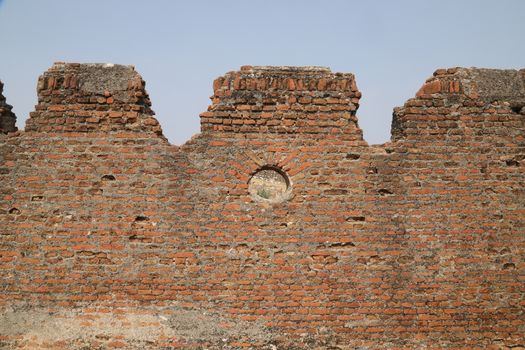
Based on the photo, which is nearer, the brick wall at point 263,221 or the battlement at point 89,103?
the brick wall at point 263,221

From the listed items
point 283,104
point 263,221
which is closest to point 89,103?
point 283,104

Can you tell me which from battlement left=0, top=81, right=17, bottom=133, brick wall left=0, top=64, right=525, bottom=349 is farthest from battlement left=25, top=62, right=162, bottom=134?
battlement left=0, top=81, right=17, bottom=133

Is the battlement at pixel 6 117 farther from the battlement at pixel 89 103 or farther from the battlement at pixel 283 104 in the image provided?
the battlement at pixel 283 104

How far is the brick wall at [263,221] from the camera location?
4883 millimetres

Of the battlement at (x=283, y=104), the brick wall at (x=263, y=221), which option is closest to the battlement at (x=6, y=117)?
the brick wall at (x=263, y=221)

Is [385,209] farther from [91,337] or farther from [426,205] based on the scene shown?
[91,337]

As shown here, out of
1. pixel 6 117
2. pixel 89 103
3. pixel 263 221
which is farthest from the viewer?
pixel 6 117

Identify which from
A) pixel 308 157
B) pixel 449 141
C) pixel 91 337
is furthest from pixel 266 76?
pixel 91 337

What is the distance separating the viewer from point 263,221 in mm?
5000

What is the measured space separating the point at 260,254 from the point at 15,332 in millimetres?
2838

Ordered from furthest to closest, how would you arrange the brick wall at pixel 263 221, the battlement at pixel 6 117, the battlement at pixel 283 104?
the battlement at pixel 6 117, the battlement at pixel 283 104, the brick wall at pixel 263 221

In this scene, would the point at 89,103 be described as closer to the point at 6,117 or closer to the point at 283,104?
the point at 6,117

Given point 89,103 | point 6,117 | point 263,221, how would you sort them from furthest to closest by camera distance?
point 6,117, point 89,103, point 263,221

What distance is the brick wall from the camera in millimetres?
4883
